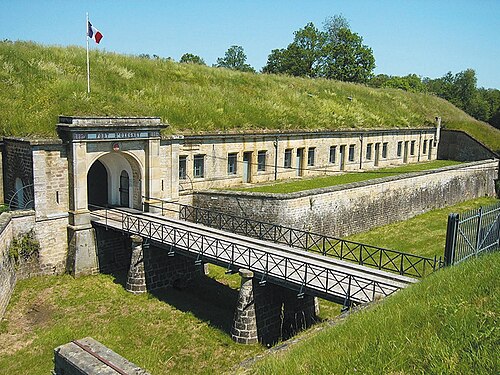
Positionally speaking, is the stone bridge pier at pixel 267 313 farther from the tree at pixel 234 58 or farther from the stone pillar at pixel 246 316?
the tree at pixel 234 58

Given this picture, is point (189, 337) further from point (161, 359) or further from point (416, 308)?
point (416, 308)

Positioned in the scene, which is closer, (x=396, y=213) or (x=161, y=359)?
(x=161, y=359)

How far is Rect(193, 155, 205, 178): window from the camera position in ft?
78.3

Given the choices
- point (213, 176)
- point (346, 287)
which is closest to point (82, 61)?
point (213, 176)

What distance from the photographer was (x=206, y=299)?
17.4m

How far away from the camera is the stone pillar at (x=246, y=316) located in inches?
555

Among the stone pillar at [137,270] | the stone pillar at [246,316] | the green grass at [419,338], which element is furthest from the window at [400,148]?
the green grass at [419,338]

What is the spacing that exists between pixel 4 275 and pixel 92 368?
1019 cm

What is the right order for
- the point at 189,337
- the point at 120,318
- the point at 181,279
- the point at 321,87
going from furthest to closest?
the point at 321,87, the point at 181,279, the point at 120,318, the point at 189,337

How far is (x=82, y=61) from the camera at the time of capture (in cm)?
2503

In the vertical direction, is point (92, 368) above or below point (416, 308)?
below

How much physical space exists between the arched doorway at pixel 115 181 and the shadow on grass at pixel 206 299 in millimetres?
5049

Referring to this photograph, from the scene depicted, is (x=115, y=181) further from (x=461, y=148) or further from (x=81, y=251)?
(x=461, y=148)

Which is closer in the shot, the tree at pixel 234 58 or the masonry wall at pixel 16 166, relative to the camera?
the masonry wall at pixel 16 166
